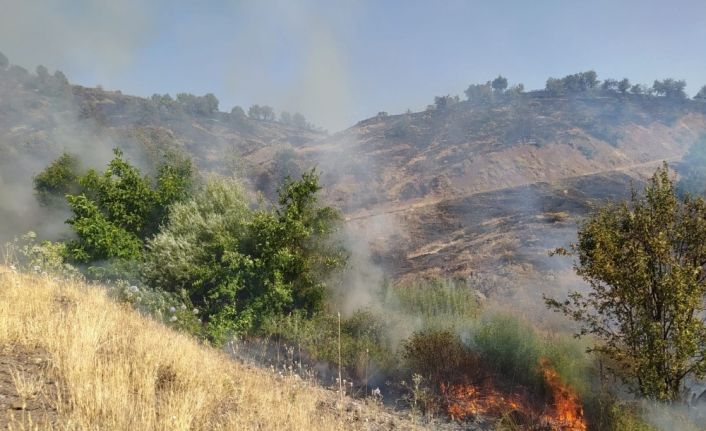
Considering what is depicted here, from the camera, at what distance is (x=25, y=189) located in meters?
38.3

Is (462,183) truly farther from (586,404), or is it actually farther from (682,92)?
(682,92)

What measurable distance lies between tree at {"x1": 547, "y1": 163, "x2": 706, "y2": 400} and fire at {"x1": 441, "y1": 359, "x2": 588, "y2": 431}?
4.96 ft

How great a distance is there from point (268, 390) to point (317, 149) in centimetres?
5375

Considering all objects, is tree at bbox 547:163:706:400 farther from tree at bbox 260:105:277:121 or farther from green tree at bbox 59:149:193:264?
tree at bbox 260:105:277:121

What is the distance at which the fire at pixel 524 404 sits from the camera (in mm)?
8039

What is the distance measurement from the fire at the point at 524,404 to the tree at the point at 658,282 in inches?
59.6

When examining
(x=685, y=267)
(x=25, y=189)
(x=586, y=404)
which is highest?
(x=25, y=189)

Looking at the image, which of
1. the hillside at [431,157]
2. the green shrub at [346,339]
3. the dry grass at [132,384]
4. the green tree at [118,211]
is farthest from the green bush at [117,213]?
the hillside at [431,157]

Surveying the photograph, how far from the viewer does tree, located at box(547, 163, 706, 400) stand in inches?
256

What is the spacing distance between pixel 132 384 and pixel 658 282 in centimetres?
748

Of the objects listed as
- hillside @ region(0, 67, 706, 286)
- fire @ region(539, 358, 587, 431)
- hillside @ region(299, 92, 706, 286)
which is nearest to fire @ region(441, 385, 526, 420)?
fire @ region(539, 358, 587, 431)

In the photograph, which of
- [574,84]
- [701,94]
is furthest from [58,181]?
[701,94]

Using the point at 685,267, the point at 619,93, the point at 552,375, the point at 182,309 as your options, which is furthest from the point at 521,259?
the point at 619,93

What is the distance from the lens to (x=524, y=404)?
8.84 metres
